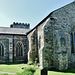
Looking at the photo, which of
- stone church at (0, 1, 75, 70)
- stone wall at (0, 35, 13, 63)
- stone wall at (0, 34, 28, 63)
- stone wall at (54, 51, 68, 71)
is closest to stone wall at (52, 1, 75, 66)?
stone church at (0, 1, 75, 70)

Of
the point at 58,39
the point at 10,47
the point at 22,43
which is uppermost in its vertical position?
the point at 58,39

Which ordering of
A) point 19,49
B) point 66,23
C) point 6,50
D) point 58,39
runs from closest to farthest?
point 58,39, point 66,23, point 6,50, point 19,49

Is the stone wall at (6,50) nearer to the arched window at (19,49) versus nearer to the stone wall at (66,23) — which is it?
the arched window at (19,49)

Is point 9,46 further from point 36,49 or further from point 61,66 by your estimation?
point 61,66

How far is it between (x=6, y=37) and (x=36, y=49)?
6626 millimetres

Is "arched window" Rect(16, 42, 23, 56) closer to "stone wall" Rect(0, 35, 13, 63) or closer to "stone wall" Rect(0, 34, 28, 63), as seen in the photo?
"stone wall" Rect(0, 34, 28, 63)

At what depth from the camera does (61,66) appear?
35.2 feet

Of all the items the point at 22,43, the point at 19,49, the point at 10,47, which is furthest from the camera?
A: the point at 22,43

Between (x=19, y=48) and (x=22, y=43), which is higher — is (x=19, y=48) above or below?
below

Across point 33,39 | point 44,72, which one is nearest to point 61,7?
point 33,39

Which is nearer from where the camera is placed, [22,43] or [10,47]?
[10,47]

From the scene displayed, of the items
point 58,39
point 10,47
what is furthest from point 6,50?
point 58,39

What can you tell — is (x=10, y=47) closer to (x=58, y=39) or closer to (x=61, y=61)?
(x=58, y=39)

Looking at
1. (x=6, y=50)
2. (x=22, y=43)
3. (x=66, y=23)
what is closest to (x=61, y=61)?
(x=66, y=23)
